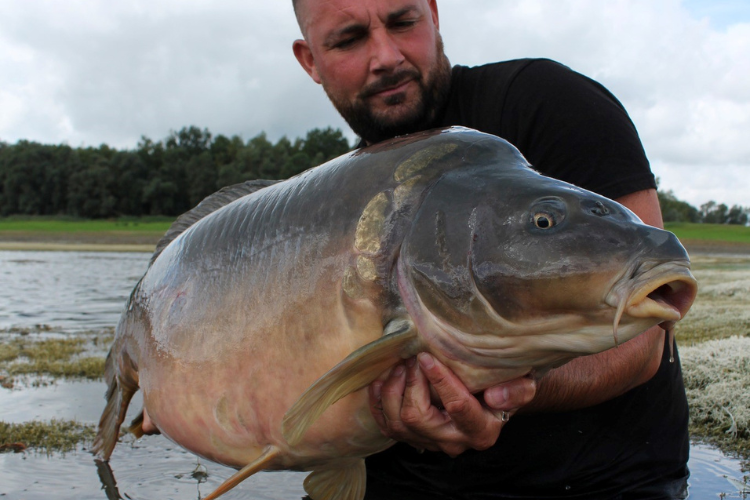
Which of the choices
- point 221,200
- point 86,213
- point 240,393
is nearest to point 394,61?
point 221,200

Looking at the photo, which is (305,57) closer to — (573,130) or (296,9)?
(296,9)

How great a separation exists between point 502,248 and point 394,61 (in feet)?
4.60

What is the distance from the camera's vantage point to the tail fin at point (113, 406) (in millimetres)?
3172

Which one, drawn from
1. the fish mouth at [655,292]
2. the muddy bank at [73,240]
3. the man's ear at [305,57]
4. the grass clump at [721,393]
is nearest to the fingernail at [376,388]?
the fish mouth at [655,292]

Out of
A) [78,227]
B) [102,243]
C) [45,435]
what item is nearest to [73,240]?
[102,243]

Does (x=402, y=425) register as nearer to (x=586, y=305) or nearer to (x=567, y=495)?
(x=586, y=305)

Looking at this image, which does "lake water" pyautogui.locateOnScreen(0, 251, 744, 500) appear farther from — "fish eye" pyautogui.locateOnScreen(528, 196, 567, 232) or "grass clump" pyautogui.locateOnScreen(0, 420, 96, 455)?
"fish eye" pyautogui.locateOnScreen(528, 196, 567, 232)

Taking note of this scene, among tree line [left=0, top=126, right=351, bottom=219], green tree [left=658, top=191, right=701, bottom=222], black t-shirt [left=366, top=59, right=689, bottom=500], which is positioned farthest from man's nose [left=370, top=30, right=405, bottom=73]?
green tree [left=658, top=191, right=701, bottom=222]

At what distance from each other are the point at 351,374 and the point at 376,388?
21cm

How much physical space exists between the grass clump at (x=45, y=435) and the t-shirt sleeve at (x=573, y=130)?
9.21 feet

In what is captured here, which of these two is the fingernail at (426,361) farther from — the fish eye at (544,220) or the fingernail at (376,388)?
the fish eye at (544,220)

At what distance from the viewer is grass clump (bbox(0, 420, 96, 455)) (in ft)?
12.0

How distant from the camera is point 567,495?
2490mm

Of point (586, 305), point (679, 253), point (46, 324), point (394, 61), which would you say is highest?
point (394, 61)
